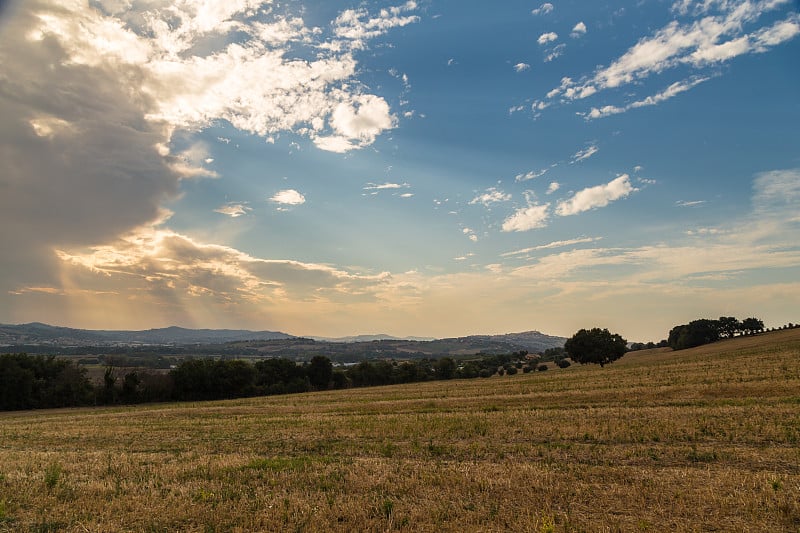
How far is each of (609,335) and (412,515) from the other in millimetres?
105591

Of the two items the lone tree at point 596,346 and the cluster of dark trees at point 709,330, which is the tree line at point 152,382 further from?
the cluster of dark trees at point 709,330

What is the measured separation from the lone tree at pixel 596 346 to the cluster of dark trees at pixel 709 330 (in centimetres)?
3675

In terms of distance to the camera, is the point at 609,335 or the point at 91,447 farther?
the point at 609,335

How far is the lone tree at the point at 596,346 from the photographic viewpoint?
99250 millimetres

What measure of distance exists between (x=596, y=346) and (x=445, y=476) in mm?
98312

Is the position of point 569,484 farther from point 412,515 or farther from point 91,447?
point 91,447

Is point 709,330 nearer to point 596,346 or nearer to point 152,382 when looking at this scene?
point 596,346

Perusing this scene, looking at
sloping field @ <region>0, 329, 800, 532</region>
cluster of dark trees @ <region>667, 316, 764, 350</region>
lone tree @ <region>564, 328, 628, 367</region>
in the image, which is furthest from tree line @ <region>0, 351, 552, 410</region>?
cluster of dark trees @ <region>667, 316, 764, 350</region>

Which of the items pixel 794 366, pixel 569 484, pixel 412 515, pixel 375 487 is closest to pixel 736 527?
pixel 569 484

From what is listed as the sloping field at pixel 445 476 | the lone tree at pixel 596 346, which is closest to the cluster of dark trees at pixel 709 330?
the lone tree at pixel 596 346

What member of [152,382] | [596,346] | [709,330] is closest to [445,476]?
[152,382]

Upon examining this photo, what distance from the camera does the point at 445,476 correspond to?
12852 millimetres

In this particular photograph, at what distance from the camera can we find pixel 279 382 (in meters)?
97.6

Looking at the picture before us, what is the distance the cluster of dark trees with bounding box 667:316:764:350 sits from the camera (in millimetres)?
123450
